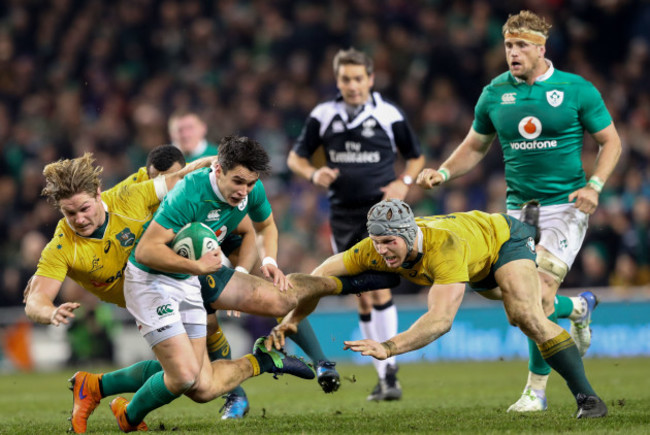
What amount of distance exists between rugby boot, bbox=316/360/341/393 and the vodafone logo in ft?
7.27

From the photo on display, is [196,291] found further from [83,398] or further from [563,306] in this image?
[563,306]

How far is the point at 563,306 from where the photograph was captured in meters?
7.08

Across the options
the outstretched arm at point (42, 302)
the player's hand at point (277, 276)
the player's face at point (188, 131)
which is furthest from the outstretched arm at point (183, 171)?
the player's face at point (188, 131)

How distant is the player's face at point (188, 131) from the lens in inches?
339

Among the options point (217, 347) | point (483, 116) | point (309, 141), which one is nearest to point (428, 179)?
point (483, 116)

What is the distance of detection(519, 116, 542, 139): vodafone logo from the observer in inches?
278

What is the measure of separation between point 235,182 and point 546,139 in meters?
2.54

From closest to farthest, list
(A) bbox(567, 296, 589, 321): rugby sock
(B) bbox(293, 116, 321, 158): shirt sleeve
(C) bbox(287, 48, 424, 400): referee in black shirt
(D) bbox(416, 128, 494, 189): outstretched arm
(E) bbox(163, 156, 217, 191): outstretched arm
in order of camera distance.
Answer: (E) bbox(163, 156, 217, 191): outstretched arm → (A) bbox(567, 296, 589, 321): rugby sock → (D) bbox(416, 128, 494, 189): outstretched arm → (C) bbox(287, 48, 424, 400): referee in black shirt → (B) bbox(293, 116, 321, 158): shirt sleeve

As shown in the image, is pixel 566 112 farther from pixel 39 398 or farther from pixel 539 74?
pixel 39 398

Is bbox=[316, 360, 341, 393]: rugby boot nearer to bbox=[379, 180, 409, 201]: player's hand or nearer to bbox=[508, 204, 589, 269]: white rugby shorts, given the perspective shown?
bbox=[508, 204, 589, 269]: white rugby shorts

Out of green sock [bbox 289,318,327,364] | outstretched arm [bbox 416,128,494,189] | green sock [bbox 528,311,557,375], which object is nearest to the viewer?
green sock [bbox 528,311,557,375]

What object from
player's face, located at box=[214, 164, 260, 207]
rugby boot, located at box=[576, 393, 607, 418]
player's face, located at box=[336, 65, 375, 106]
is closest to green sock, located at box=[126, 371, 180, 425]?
player's face, located at box=[214, 164, 260, 207]

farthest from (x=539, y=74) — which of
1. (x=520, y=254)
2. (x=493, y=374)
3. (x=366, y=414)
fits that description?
(x=493, y=374)

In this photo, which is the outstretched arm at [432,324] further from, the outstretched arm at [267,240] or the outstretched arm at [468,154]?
the outstretched arm at [468,154]
